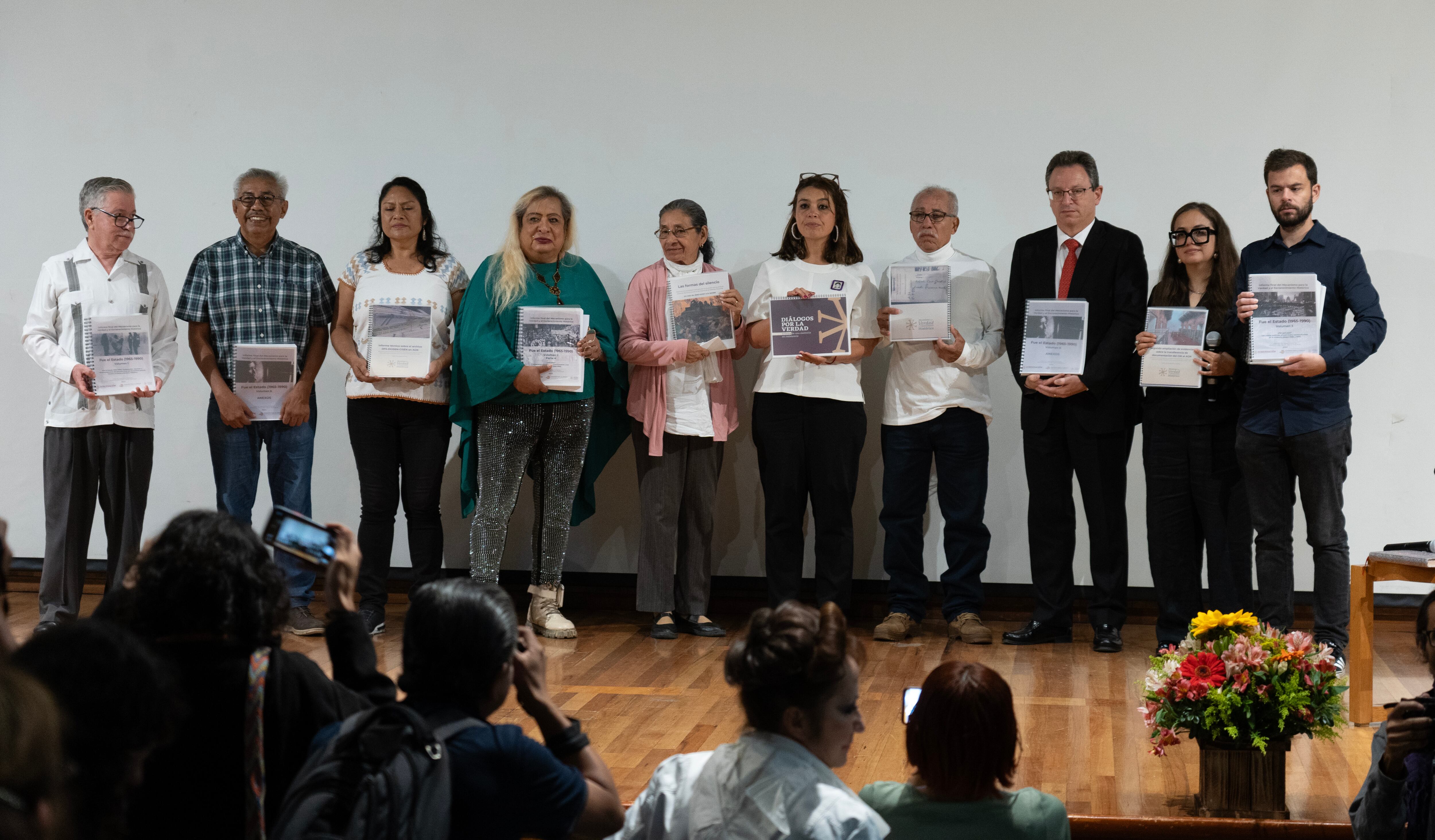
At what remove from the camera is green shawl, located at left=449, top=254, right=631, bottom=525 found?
15.0 feet

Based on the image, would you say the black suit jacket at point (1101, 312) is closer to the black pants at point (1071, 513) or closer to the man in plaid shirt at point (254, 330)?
the black pants at point (1071, 513)

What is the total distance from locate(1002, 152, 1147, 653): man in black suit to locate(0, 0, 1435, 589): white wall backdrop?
0.61m

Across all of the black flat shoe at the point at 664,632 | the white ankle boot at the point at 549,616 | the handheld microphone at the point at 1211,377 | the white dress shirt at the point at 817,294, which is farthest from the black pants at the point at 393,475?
the handheld microphone at the point at 1211,377

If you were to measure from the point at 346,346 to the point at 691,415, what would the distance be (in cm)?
133

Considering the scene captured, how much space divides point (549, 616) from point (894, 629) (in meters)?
1.30

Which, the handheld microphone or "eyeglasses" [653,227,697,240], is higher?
"eyeglasses" [653,227,697,240]

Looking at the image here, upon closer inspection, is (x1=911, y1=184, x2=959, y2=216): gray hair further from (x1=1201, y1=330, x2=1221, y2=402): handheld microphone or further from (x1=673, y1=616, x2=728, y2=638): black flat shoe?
(x1=673, y1=616, x2=728, y2=638): black flat shoe

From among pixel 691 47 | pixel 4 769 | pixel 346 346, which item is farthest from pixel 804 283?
pixel 4 769

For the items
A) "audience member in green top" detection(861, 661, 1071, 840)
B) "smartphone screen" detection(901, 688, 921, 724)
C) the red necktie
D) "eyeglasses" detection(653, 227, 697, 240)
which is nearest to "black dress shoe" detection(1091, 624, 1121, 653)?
the red necktie

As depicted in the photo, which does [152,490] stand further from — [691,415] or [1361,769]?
[1361,769]

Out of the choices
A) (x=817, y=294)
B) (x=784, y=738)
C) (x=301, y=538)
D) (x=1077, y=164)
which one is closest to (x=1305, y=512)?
(x=1077, y=164)

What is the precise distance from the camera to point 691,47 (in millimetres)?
5352

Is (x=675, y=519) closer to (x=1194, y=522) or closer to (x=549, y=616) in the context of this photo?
(x=549, y=616)

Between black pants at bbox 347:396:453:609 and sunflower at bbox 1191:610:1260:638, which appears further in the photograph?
black pants at bbox 347:396:453:609
